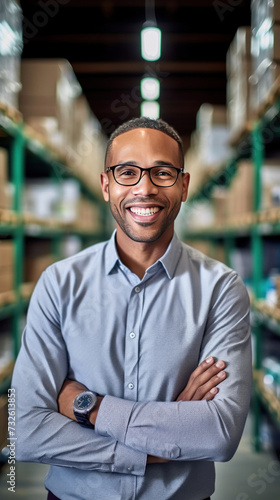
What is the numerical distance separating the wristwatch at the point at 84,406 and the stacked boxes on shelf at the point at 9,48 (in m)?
1.90

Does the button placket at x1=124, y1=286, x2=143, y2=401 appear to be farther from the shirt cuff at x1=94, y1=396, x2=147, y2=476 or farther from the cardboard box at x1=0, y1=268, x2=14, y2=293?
the cardboard box at x1=0, y1=268, x2=14, y2=293

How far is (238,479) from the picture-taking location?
229 centimetres

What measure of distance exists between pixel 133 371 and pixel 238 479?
1087mm

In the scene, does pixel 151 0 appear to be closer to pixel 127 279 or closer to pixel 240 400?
pixel 127 279

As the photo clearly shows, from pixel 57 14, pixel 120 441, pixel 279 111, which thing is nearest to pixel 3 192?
pixel 279 111

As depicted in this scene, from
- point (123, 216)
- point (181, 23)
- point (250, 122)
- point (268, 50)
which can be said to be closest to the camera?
point (123, 216)

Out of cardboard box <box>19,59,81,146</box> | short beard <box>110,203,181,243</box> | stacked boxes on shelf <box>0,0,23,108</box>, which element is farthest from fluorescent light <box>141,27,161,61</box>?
short beard <box>110,203,181,243</box>

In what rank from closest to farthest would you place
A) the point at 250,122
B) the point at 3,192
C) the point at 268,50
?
1. the point at 268,50
2. the point at 3,192
3. the point at 250,122

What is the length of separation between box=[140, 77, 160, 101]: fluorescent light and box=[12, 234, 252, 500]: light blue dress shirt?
6.19 metres

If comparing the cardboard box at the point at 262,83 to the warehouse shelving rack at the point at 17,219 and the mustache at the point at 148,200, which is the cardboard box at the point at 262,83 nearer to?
the warehouse shelving rack at the point at 17,219

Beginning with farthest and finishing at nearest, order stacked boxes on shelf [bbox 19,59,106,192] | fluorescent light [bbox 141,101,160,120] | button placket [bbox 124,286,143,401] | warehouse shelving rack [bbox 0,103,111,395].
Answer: fluorescent light [bbox 141,101,160,120] → stacked boxes on shelf [bbox 19,59,106,192] → warehouse shelving rack [bbox 0,103,111,395] → button placket [bbox 124,286,143,401]

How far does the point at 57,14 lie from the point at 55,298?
462 centimetres

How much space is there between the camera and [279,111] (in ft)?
9.14

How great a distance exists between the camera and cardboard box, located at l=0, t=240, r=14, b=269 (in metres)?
3.00
